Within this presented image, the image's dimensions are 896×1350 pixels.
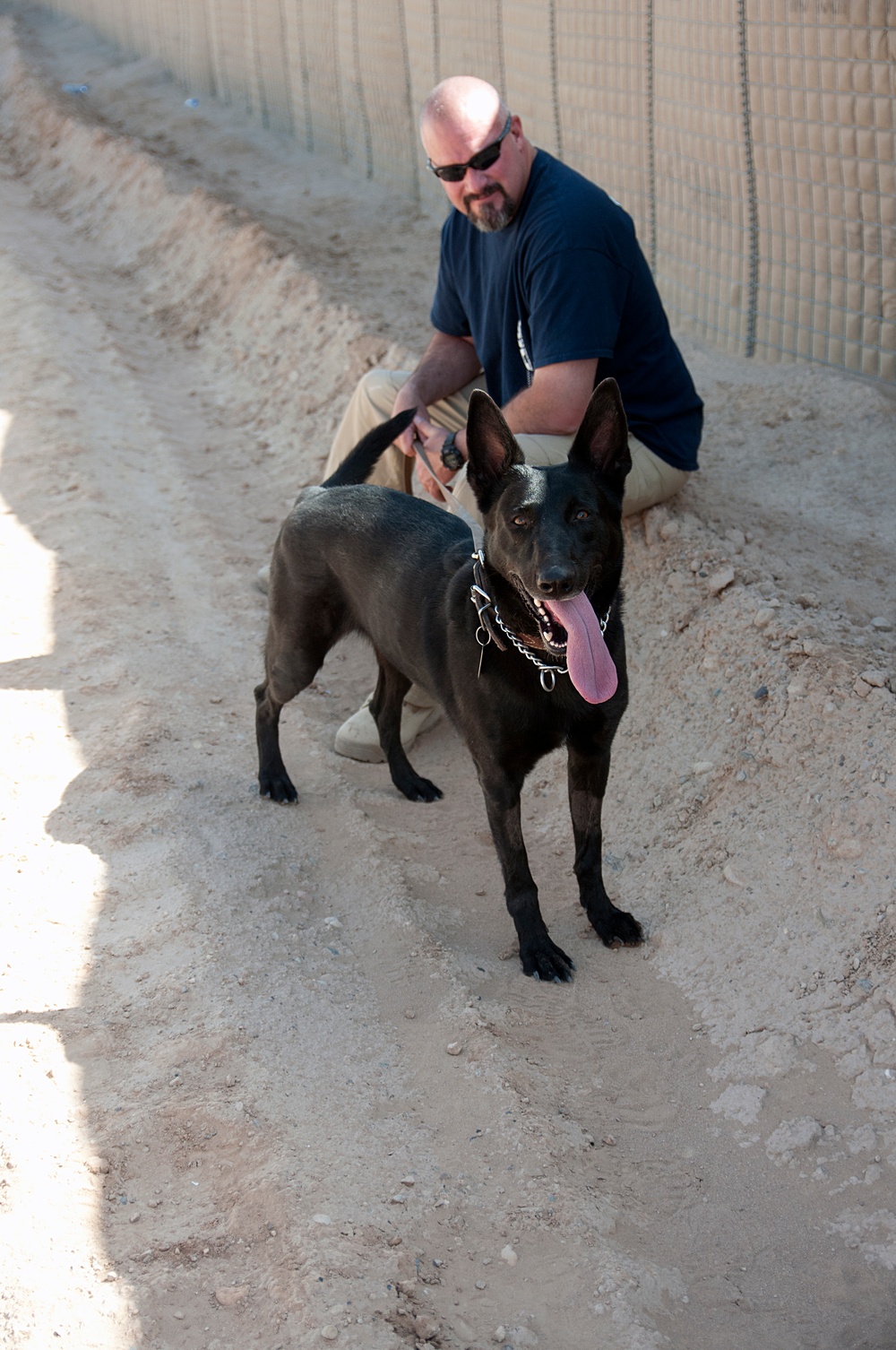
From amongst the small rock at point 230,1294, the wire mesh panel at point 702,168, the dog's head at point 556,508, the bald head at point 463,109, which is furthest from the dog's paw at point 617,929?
the wire mesh panel at point 702,168

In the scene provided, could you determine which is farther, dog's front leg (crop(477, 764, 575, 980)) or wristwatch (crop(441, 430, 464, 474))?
wristwatch (crop(441, 430, 464, 474))

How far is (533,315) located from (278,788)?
185 centimetres

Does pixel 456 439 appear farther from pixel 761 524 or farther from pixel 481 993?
pixel 481 993

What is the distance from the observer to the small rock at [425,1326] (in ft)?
7.01

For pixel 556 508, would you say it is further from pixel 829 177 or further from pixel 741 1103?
pixel 829 177

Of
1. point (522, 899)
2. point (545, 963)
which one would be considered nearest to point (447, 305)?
point (522, 899)

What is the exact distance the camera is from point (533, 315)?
12.2ft

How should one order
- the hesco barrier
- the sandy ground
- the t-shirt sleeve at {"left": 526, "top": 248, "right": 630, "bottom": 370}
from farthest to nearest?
1. the hesco barrier
2. the t-shirt sleeve at {"left": 526, "top": 248, "right": 630, "bottom": 370}
3. the sandy ground

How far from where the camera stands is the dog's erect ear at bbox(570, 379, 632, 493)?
2814mm

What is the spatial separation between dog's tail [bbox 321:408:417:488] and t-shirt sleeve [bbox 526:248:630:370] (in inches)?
19.8

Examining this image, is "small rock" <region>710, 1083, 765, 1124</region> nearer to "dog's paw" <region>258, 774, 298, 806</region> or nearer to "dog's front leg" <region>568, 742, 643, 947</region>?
"dog's front leg" <region>568, 742, 643, 947</region>

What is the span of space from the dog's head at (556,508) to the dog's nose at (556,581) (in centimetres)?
2

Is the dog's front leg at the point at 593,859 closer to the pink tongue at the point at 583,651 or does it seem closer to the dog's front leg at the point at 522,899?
the dog's front leg at the point at 522,899

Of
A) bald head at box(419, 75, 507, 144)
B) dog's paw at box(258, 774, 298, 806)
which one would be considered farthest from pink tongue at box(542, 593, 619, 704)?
bald head at box(419, 75, 507, 144)
